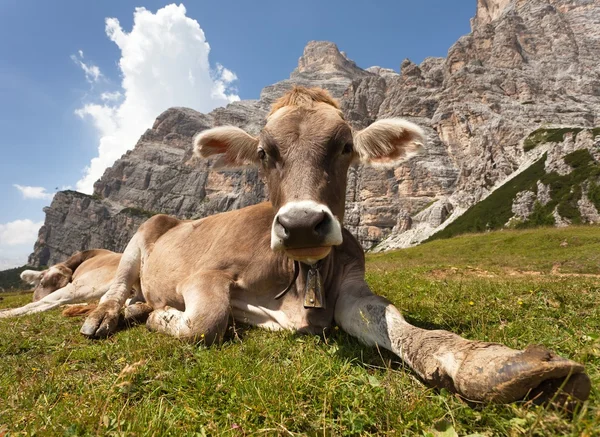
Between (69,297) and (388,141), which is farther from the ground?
(388,141)

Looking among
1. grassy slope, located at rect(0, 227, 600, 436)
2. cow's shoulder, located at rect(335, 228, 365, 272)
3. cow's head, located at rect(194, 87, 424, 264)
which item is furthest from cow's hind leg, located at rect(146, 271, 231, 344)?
cow's shoulder, located at rect(335, 228, 365, 272)

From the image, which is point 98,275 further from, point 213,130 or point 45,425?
point 45,425

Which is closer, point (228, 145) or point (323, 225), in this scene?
point (323, 225)

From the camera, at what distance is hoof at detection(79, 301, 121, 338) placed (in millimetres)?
4293

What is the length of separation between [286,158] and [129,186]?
19789 cm

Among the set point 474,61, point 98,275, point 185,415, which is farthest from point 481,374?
point 474,61

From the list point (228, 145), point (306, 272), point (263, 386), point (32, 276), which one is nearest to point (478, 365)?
point (263, 386)

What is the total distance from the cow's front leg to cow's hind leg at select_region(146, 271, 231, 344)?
4.98 feet

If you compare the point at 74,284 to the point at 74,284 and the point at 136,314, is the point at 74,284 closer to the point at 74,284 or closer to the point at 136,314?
the point at 74,284

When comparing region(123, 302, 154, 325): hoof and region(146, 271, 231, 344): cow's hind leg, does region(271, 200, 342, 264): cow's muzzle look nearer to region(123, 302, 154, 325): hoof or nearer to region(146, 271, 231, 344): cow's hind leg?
region(146, 271, 231, 344): cow's hind leg

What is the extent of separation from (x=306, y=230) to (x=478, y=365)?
1410mm

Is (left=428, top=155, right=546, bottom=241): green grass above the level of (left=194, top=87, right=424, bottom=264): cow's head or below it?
above

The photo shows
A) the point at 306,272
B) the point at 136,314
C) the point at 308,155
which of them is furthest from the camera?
the point at 136,314

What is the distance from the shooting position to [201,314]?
3459mm
